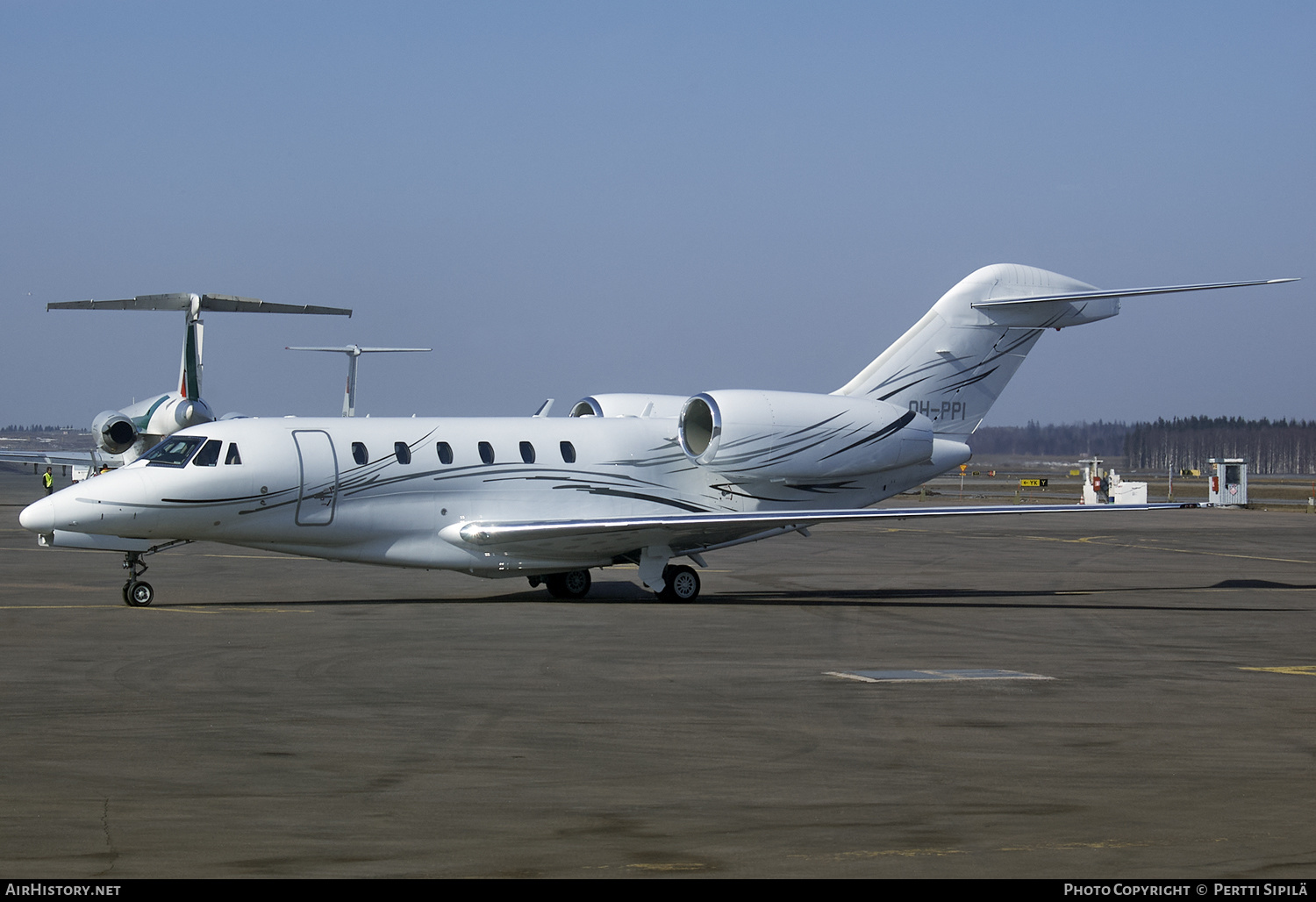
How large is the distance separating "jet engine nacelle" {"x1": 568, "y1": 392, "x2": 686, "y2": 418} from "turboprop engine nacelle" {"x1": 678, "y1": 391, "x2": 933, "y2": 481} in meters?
1.64

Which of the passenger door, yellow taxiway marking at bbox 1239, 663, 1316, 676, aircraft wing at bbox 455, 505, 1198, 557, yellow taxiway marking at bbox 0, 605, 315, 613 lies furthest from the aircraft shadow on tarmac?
yellow taxiway marking at bbox 1239, 663, 1316, 676

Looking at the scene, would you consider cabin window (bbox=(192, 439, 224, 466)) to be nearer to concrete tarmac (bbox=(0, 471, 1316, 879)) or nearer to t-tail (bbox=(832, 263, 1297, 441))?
concrete tarmac (bbox=(0, 471, 1316, 879))

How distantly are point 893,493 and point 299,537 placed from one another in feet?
Answer: 33.6

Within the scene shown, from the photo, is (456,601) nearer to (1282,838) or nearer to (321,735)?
(321,735)

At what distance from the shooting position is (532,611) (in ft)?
66.2

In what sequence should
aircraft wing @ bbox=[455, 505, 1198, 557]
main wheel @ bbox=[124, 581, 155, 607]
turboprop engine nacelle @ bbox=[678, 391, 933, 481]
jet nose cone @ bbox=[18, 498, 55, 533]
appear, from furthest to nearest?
turboprop engine nacelle @ bbox=[678, 391, 933, 481] → aircraft wing @ bbox=[455, 505, 1198, 557] → main wheel @ bbox=[124, 581, 155, 607] → jet nose cone @ bbox=[18, 498, 55, 533]

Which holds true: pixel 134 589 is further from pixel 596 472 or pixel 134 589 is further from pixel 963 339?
pixel 963 339

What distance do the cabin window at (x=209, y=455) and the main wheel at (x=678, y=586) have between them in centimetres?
699

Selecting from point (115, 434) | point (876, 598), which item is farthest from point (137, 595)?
point (115, 434)

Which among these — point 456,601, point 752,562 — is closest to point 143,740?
point 456,601

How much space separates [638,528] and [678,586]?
186cm

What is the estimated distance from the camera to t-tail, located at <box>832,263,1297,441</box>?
24.6m

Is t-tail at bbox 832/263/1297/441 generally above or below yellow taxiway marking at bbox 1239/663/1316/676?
above
